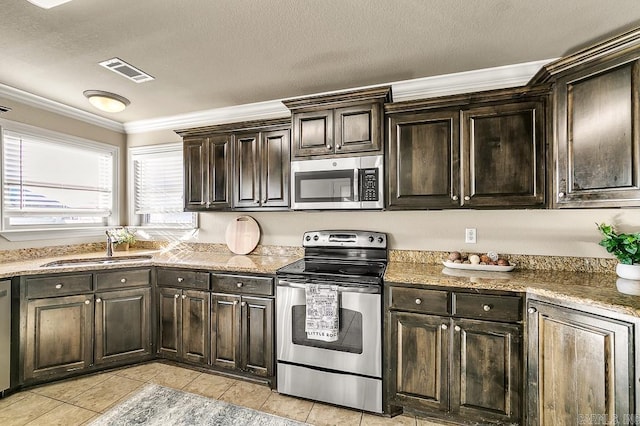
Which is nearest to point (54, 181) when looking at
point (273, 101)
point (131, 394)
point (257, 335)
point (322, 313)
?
point (131, 394)

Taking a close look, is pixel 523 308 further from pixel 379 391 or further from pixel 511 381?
pixel 379 391

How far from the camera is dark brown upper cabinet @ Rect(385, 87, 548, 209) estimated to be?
2119 millimetres

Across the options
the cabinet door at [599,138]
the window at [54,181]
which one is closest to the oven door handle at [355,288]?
the cabinet door at [599,138]

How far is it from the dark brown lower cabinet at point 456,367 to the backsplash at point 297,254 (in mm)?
763

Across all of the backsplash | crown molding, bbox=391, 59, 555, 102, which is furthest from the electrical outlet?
crown molding, bbox=391, 59, 555, 102

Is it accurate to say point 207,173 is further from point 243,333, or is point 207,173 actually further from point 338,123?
point 243,333

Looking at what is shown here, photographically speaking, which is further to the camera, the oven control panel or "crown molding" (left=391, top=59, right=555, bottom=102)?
the oven control panel

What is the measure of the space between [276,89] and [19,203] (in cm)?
271

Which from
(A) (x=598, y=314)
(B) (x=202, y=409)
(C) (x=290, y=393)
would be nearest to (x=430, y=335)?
(A) (x=598, y=314)

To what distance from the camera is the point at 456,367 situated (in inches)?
76.9

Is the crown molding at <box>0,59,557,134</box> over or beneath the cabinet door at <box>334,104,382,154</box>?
over

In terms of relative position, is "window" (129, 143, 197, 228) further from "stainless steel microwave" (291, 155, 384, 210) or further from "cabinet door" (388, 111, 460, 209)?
"cabinet door" (388, 111, 460, 209)

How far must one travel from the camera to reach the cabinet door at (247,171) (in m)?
2.91

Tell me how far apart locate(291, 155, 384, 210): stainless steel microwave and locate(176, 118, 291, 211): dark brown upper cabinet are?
0.68ft
